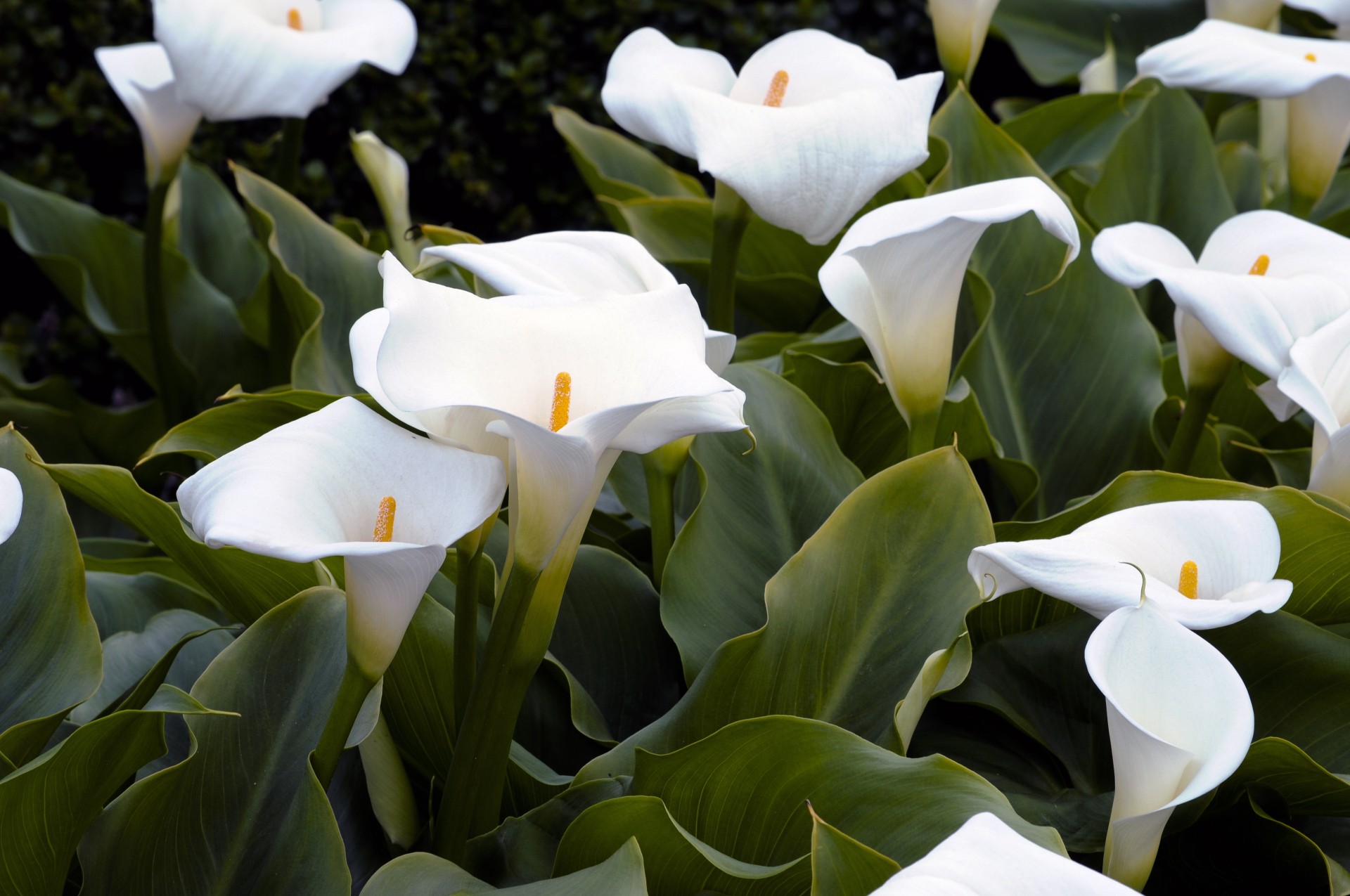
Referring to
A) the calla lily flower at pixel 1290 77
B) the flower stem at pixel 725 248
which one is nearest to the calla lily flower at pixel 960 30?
the calla lily flower at pixel 1290 77

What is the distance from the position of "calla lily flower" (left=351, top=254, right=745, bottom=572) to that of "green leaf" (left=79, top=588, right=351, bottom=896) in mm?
177

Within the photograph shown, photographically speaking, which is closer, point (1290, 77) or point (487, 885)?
point (487, 885)

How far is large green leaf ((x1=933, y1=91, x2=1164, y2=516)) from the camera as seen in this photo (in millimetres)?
1104

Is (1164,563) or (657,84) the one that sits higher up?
(657,84)

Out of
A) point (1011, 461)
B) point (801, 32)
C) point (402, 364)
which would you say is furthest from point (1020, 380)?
point (402, 364)

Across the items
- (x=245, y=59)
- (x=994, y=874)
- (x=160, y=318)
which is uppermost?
(x=245, y=59)

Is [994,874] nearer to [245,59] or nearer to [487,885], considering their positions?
[487,885]

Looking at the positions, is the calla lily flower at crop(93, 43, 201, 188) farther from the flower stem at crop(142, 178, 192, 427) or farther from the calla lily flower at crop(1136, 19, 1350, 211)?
the calla lily flower at crop(1136, 19, 1350, 211)

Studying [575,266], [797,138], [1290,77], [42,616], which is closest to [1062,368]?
[1290,77]

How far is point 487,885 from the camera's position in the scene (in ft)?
2.12

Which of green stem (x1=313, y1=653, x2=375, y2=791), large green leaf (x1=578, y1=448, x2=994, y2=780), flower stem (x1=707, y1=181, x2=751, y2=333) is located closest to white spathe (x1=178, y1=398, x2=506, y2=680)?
green stem (x1=313, y1=653, x2=375, y2=791)

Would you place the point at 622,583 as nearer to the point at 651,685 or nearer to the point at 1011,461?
the point at 651,685

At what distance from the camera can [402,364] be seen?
570 millimetres

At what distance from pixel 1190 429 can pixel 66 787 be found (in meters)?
0.82
